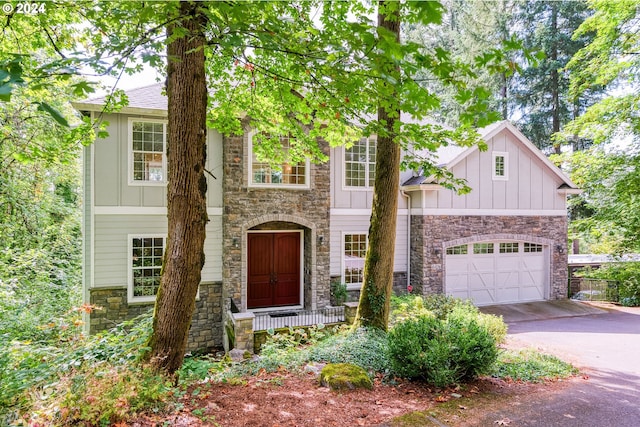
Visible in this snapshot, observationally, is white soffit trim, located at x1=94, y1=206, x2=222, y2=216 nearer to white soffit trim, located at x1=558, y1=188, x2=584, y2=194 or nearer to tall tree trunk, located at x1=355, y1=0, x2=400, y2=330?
tall tree trunk, located at x1=355, y1=0, x2=400, y2=330

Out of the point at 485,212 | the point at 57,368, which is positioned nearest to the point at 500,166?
the point at 485,212

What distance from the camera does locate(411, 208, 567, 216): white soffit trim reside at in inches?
475

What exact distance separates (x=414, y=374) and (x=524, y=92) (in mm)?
22921

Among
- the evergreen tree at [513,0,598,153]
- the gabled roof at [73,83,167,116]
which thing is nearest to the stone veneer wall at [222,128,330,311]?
the gabled roof at [73,83,167,116]

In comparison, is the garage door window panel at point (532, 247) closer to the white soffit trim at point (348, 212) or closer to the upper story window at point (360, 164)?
the white soffit trim at point (348, 212)

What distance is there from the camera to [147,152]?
9617mm

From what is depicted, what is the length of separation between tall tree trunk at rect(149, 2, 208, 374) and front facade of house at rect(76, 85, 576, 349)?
311 cm

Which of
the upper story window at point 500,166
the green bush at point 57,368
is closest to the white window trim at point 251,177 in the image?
the green bush at point 57,368

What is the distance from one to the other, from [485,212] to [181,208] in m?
11.6

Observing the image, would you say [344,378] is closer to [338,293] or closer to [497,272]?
[338,293]

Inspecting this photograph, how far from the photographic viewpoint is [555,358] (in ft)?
23.4

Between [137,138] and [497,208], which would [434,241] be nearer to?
[497,208]

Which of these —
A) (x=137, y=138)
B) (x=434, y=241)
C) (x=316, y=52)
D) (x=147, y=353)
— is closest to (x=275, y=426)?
(x=147, y=353)

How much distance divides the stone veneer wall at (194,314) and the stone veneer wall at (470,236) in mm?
Result: 6722
